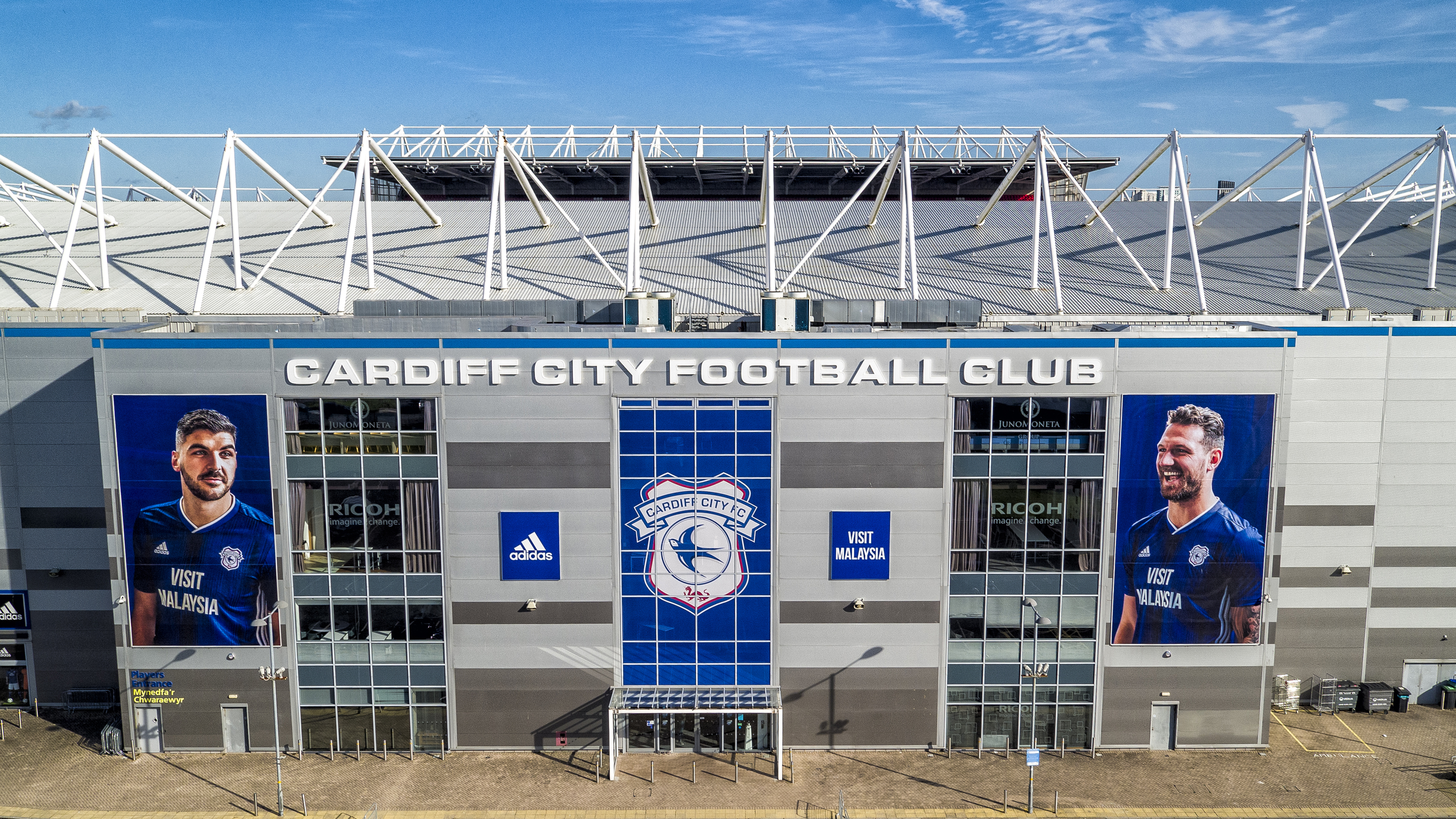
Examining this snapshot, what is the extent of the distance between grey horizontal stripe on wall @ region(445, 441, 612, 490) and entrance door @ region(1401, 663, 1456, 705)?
37.7 m

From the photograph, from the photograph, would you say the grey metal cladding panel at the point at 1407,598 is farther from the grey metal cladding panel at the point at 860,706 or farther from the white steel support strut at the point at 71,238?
the white steel support strut at the point at 71,238

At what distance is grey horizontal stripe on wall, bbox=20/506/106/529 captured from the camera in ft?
122

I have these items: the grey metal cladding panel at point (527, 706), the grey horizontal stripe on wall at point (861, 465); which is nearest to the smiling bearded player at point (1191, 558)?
the grey horizontal stripe on wall at point (861, 465)

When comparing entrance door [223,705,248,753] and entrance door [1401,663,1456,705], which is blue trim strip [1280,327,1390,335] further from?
entrance door [223,705,248,753]

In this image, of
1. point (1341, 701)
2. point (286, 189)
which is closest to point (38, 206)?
point (286, 189)

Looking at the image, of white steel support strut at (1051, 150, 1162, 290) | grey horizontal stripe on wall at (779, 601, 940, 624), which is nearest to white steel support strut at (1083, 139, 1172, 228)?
white steel support strut at (1051, 150, 1162, 290)

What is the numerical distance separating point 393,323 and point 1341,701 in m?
46.3

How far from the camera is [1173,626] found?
3462 centimetres

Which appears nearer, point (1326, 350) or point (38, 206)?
point (1326, 350)

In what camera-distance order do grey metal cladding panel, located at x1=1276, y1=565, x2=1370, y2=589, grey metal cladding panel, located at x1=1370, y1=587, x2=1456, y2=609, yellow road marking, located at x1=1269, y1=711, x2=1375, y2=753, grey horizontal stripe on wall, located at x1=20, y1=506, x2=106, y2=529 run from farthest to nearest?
grey metal cladding panel, located at x1=1370, y1=587, x2=1456, y2=609, grey metal cladding panel, located at x1=1276, y1=565, x2=1370, y2=589, grey horizontal stripe on wall, located at x1=20, y1=506, x2=106, y2=529, yellow road marking, located at x1=1269, y1=711, x2=1375, y2=753

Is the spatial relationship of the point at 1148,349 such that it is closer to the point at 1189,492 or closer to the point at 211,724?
the point at 1189,492

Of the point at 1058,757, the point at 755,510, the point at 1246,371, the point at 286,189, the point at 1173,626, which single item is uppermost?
the point at 286,189

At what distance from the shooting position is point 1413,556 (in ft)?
126

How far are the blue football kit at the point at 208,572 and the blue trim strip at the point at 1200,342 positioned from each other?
3476 cm
